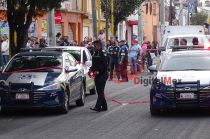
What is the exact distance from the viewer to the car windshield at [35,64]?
17125mm

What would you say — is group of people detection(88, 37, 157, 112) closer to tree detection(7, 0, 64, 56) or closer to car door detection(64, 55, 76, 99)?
car door detection(64, 55, 76, 99)

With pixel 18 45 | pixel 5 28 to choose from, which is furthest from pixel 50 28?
pixel 18 45

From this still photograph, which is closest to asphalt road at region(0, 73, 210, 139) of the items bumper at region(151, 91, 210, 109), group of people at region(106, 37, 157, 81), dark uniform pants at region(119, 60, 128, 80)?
bumper at region(151, 91, 210, 109)

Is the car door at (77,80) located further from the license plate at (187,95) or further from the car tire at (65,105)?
the license plate at (187,95)

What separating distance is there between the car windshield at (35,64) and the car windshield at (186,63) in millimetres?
2704

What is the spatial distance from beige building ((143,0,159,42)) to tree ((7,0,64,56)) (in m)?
49.8

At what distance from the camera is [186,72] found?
1569cm

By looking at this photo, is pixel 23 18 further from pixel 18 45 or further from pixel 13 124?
pixel 13 124

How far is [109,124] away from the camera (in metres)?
14.4

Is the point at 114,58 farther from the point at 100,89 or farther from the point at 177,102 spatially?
the point at 177,102

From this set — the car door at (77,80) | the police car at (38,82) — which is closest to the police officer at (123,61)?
the car door at (77,80)

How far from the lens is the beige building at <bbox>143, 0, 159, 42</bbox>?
72.9 meters

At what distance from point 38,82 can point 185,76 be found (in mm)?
3472

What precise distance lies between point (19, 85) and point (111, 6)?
2674cm
